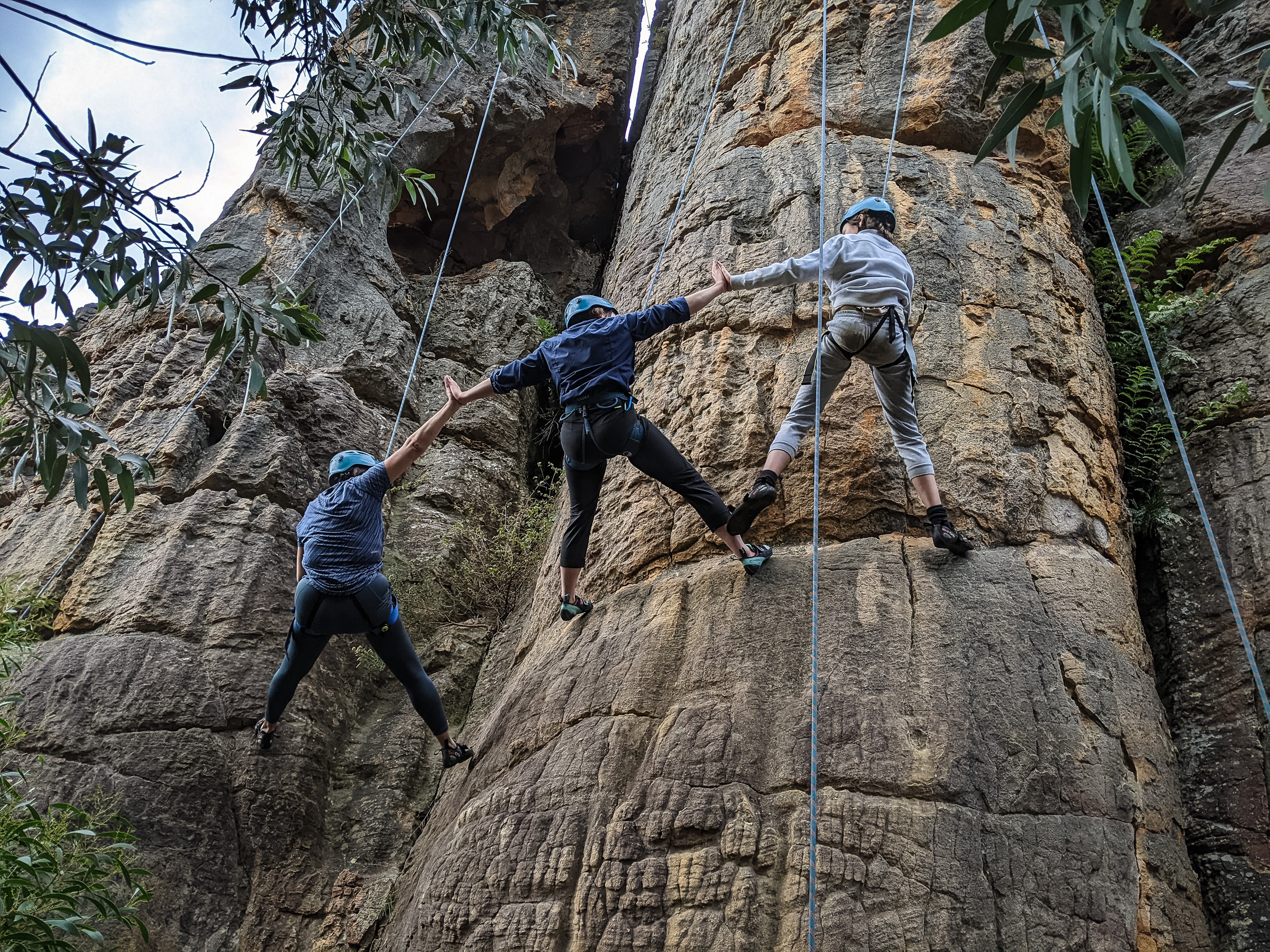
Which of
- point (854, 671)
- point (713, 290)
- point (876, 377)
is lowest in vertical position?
point (854, 671)

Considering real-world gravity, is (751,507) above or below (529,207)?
below

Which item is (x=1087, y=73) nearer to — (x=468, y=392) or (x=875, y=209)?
(x=875, y=209)

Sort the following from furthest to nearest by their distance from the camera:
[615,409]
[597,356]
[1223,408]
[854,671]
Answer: [1223,408]
[597,356]
[615,409]
[854,671]

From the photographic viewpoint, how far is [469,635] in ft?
23.7

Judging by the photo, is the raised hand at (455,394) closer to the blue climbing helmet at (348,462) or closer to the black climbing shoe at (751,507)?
the blue climbing helmet at (348,462)

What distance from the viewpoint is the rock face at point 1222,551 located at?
14.4ft

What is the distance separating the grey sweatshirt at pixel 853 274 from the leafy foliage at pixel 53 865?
4262 mm

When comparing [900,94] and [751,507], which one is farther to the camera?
[900,94]

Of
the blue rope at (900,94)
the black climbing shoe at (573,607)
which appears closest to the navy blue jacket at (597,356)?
the black climbing shoe at (573,607)

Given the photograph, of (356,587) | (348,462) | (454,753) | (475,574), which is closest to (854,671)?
(454,753)

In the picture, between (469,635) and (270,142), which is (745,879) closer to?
(469,635)

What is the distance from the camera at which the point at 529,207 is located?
39.7 feet

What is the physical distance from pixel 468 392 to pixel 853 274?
2221 millimetres

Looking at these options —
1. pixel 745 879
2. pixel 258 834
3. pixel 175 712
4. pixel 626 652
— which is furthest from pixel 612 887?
pixel 175 712
